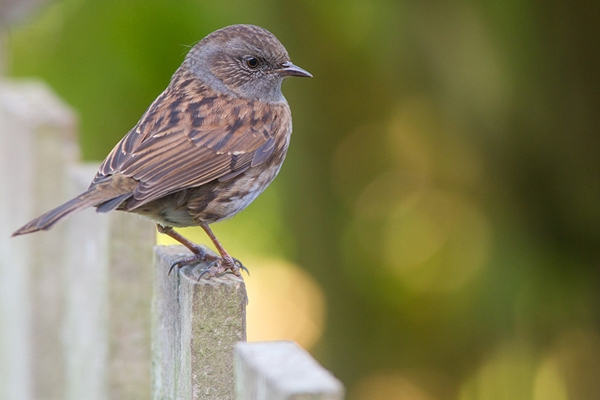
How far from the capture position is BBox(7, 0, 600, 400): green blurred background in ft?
15.5

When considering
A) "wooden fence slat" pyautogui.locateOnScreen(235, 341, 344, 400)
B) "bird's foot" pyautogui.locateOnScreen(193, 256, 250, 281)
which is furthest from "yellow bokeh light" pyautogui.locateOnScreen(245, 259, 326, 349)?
"wooden fence slat" pyautogui.locateOnScreen(235, 341, 344, 400)

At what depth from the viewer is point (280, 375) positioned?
1.52 metres

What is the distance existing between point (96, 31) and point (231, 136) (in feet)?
6.74

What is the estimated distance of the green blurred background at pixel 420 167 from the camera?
4.71 meters

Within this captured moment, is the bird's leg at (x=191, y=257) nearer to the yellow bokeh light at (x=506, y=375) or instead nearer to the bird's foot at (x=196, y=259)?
the bird's foot at (x=196, y=259)

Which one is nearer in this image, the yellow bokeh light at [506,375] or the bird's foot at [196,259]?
the bird's foot at [196,259]

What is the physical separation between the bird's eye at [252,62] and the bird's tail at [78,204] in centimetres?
125

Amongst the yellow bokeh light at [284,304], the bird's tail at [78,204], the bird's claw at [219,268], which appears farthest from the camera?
the yellow bokeh light at [284,304]

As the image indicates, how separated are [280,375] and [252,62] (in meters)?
3.02

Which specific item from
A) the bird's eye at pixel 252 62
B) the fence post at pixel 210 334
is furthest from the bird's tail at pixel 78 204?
the bird's eye at pixel 252 62

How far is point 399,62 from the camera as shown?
5.16 m

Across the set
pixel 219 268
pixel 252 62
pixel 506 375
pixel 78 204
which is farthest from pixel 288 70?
pixel 506 375

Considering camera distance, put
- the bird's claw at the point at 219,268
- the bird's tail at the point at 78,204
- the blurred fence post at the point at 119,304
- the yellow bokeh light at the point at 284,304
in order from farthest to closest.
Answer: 1. the yellow bokeh light at the point at 284,304
2. the blurred fence post at the point at 119,304
3. the bird's tail at the point at 78,204
4. the bird's claw at the point at 219,268

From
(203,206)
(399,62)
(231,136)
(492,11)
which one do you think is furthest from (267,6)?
(203,206)
